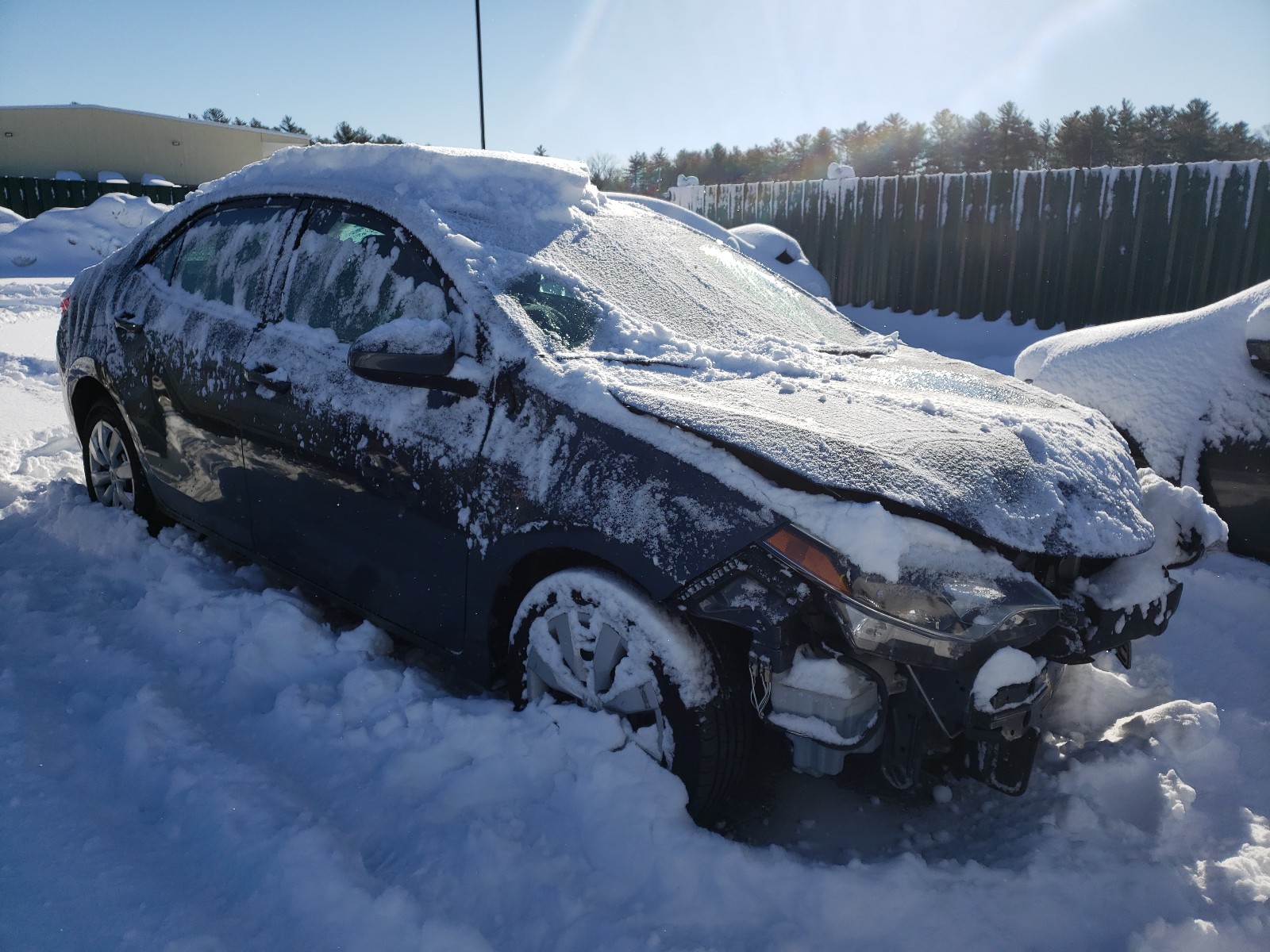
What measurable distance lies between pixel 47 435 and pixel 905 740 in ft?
19.4

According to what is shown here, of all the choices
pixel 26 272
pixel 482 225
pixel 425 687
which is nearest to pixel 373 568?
pixel 425 687

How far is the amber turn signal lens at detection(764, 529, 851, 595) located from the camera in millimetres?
1834

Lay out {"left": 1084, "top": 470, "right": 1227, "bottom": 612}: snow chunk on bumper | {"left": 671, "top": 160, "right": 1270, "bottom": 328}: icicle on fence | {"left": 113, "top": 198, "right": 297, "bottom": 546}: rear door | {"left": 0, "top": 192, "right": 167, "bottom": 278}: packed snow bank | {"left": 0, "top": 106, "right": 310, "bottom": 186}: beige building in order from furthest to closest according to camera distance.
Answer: {"left": 0, "top": 106, "right": 310, "bottom": 186}: beige building
{"left": 0, "top": 192, "right": 167, "bottom": 278}: packed snow bank
{"left": 671, "top": 160, "right": 1270, "bottom": 328}: icicle on fence
{"left": 113, "top": 198, "right": 297, "bottom": 546}: rear door
{"left": 1084, "top": 470, "right": 1227, "bottom": 612}: snow chunk on bumper

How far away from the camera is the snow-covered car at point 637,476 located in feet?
6.25

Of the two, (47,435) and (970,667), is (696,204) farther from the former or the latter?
(970,667)

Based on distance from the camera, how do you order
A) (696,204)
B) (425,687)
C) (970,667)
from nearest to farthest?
(970,667) → (425,687) → (696,204)

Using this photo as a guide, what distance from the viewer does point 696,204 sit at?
18125 millimetres

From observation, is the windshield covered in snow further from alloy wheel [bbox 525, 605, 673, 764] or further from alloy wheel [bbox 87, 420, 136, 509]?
alloy wheel [bbox 87, 420, 136, 509]

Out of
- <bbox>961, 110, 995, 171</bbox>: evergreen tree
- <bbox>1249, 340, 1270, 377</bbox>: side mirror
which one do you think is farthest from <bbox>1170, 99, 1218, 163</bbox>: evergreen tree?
<bbox>1249, 340, 1270, 377</bbox>: side mirror

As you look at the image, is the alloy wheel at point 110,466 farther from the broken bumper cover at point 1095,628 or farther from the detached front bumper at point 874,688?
the broken bumper cover at point 1095,628

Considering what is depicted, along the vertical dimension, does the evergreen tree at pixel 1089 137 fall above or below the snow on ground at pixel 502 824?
above

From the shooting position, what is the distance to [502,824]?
2078mm

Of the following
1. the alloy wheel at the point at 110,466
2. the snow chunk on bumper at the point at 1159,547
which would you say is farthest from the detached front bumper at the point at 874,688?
the alloy wheel at the point at 110,466

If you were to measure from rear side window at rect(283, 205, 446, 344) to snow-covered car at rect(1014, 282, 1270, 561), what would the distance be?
10.9ft
